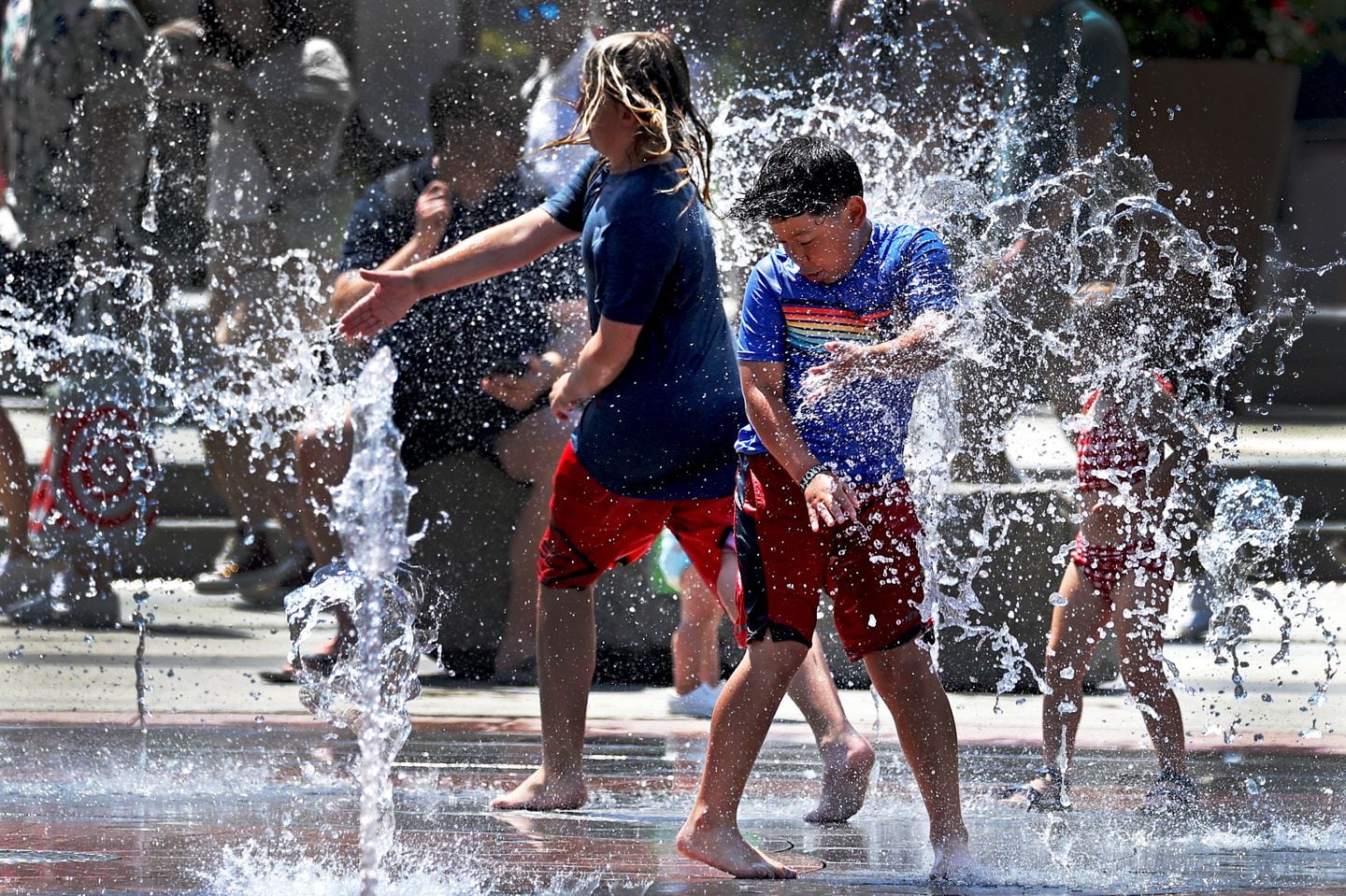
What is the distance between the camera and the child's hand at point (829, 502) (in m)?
2.94

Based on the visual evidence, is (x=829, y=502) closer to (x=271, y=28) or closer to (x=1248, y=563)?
(x=1248, y=563)

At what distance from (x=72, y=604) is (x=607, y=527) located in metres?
2.59

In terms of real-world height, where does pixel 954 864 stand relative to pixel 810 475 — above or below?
below

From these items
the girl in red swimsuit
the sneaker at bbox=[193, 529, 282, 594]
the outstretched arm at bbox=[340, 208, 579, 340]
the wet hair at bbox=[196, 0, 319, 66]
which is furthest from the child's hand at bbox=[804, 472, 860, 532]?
the wet hair at bbox=[196, 0, 319, 66]

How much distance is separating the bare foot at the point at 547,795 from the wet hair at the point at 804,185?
129cm

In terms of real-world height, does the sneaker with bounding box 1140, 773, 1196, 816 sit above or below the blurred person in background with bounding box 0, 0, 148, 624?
below

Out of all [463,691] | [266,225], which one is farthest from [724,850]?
[266,225]

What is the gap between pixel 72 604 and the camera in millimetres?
5453

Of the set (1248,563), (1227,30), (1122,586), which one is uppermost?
(1227,30)

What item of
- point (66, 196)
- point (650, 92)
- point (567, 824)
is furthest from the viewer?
point (66, 196)

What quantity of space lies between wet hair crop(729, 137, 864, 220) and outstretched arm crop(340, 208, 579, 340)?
65 centimetres

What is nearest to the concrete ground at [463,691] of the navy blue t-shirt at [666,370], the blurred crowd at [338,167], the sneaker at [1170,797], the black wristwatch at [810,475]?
the blurred crowd at [338,167]

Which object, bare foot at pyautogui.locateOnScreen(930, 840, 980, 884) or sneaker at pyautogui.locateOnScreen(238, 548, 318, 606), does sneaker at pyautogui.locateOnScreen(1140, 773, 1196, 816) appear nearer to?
bare foot at pyautogui.locateOnScreen(930, 840, 980, 884)

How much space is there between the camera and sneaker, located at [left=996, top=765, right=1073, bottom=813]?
12.5 ft
